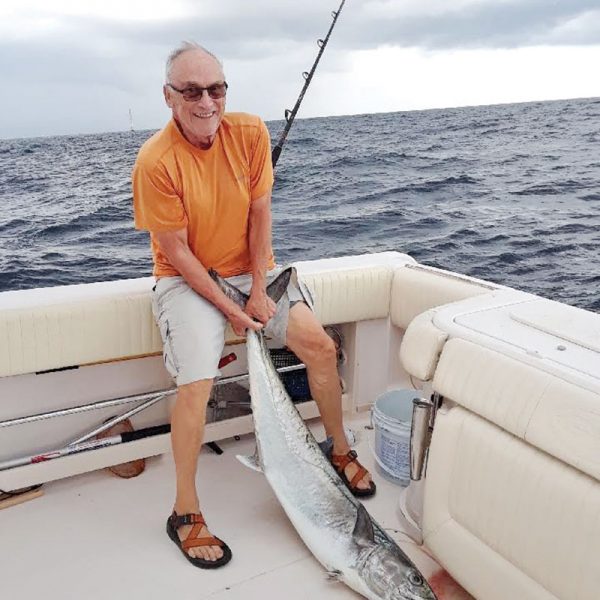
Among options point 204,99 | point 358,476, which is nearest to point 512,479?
point 358,476

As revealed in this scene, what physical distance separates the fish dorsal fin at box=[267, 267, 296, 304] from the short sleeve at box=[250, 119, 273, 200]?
0.32 meters

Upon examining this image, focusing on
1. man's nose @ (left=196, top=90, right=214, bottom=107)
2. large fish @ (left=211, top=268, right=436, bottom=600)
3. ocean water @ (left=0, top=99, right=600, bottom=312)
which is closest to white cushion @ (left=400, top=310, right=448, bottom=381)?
large fish @ (left=211, top=268, right=436, bottom=600)

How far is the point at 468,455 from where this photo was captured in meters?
1.89

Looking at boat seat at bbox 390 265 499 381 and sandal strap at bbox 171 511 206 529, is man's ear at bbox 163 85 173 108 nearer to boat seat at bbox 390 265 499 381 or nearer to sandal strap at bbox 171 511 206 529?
boat seat at bbox 390 265 499 381

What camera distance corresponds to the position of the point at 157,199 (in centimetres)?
234

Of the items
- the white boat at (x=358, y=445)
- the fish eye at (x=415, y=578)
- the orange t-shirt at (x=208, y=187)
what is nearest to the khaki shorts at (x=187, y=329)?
the orange t-shirt at (x=208, y=187)

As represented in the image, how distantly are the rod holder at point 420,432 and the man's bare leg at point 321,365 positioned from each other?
511 mm

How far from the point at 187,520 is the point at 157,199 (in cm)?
116

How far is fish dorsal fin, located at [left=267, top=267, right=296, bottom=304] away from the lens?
8.44 ft

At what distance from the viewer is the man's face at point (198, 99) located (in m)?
2.27

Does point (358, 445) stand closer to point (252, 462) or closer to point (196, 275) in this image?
point (252, 462)

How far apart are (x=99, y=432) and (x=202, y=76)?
1537mm

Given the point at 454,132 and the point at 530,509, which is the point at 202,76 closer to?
the point at 530,509

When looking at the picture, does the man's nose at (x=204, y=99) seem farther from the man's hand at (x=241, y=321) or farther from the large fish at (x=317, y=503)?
the man's hand at (x=241, y=321)
